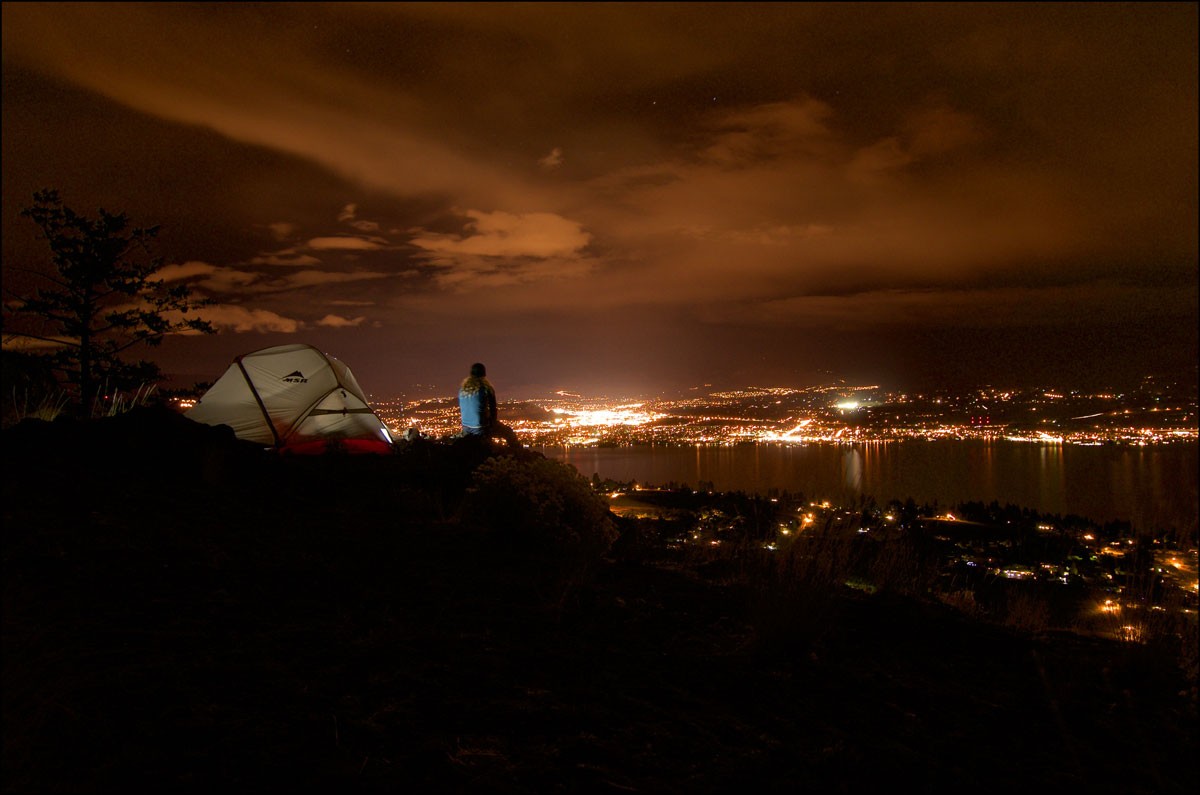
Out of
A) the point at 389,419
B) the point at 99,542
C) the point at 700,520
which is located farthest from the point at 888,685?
the point at 389,419

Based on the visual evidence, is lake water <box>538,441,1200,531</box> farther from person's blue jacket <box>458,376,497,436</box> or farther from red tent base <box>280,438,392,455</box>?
red tent base <box>280,438,392,455</box>

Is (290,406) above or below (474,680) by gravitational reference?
above

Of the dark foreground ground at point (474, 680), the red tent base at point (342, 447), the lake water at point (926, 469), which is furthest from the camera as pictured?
the lake water at point (926, 469)

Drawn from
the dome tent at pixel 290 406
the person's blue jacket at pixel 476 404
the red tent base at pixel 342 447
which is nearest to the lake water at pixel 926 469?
the person's blue jacket at pixel 476 404

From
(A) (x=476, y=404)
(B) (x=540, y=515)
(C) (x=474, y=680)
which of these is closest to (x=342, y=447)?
(A) (x=476, y=404)

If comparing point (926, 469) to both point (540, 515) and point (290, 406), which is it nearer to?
point (290, 406)

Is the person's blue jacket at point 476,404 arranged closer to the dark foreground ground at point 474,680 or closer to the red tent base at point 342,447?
the red tent base at point 342,447

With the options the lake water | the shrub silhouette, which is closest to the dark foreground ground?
the shrub silhouette

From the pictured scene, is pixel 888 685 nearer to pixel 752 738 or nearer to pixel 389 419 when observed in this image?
pixel 752 738
